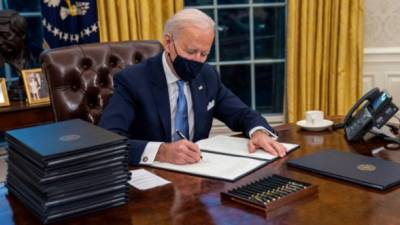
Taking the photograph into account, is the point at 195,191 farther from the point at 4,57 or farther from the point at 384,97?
the point at 4,57

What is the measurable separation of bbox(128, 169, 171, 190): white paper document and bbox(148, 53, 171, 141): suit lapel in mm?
455

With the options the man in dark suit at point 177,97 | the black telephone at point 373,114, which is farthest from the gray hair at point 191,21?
the black telephone at point 373,114

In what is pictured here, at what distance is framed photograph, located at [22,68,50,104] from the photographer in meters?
2.52

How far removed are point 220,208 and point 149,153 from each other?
0.45 meters

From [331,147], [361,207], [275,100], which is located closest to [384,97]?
[331,147]

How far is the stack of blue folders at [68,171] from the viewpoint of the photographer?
1106 mm

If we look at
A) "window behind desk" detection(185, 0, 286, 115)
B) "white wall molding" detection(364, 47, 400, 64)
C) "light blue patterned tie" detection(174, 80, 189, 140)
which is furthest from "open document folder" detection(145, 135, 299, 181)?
"white wall molding" detection(364, 47, 400, 64)

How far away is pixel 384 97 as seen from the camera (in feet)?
5.56

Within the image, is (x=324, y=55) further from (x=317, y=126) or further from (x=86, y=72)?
(x=86, y=72)

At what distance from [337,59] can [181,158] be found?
1.96 m

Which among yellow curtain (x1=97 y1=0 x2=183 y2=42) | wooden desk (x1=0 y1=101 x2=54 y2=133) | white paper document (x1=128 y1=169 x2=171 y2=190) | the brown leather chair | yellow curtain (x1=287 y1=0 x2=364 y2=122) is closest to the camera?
white paper document (x1=128 y1=169 x2=171 y2=190)

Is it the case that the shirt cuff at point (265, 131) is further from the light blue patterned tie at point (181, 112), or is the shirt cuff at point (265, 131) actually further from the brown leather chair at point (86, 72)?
the brown leather chair at point (86, 72)

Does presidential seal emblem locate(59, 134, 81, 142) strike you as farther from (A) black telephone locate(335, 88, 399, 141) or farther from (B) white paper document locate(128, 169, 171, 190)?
(A) black telephone locate(335, 88, 399, 141)

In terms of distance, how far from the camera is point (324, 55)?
10.4ft
